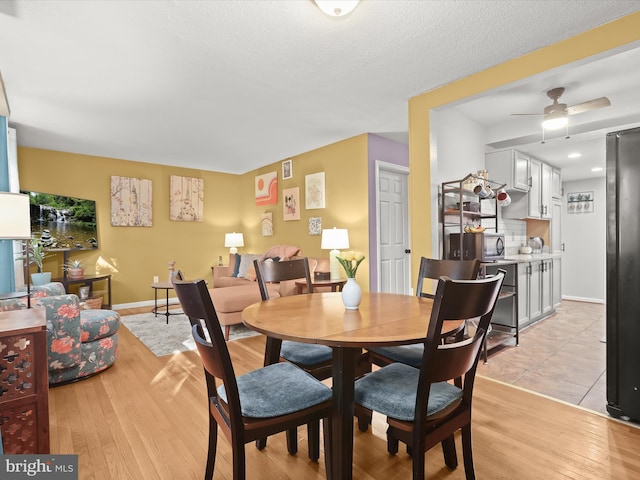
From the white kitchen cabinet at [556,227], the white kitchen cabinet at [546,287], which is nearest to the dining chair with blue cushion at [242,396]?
the white kitchen cabinet at [546,287]

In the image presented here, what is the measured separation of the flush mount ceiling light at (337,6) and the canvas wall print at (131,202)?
4891mm

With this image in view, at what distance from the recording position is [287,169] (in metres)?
5.73

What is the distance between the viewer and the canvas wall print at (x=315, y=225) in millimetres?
5098

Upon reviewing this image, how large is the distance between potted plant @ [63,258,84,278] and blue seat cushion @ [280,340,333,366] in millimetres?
4313

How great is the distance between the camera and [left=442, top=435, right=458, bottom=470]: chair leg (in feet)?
5.27

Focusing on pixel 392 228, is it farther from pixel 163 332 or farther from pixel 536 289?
pixel 163 332

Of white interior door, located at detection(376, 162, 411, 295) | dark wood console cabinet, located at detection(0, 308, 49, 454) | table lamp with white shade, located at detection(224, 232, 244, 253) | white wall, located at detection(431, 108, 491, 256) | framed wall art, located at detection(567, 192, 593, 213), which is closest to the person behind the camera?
dark wood console cabinet, located at detection(0, 308, 49, 454)

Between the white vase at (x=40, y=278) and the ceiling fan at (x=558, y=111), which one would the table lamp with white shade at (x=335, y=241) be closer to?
the ceiling fan at (x=558, y=111)

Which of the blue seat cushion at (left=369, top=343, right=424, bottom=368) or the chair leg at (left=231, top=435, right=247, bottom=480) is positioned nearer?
the chair leg at (left=231, top=435, right=247, bottom=480)

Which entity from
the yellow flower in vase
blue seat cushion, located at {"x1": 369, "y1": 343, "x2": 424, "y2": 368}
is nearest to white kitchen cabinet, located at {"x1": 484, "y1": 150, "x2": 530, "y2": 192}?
blue seat cushion, located at {"x1": 369, "y1": 343, "x2": 424, "y2": 368}

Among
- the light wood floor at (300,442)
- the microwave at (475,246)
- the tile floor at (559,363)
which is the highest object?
the microwave at (475,246)

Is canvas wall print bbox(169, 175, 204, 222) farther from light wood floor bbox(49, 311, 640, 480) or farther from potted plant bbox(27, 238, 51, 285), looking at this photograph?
light wood floor bbox(49, 311, 640, 480)

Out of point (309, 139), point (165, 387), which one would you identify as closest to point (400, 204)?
point (309, 139)

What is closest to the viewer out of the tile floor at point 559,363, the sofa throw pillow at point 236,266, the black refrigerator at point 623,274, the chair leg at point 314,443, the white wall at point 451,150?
the chair leg at point 314,443
